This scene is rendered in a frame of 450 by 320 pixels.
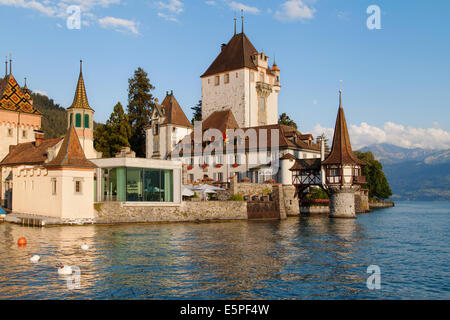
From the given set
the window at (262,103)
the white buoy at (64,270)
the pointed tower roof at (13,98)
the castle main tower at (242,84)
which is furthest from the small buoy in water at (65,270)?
the window at (262,103)

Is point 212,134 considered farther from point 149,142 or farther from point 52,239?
point 52,239

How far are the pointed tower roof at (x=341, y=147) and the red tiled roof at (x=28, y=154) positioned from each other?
3153 centimetres

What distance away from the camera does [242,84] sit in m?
73.1

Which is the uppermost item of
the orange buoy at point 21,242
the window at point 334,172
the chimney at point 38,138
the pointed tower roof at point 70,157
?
the chimney at point 38,138

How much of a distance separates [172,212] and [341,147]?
23.1 m

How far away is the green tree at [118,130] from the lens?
232 ft

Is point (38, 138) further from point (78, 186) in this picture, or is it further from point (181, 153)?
point (181, 153)

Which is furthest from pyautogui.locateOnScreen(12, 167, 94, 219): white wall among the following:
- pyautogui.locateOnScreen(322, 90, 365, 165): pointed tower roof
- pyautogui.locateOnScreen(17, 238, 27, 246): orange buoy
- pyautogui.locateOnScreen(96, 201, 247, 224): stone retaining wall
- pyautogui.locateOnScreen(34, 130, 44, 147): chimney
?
pyautogui.locateOnScreen(322, 90, 365, 165): pointed tower roof

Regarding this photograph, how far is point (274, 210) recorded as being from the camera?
5328 cm

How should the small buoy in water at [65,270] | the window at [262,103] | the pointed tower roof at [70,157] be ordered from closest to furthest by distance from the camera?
the small buoy in water at [65,270]
the pointed tower roof at [70,157]
the window at [262,103]

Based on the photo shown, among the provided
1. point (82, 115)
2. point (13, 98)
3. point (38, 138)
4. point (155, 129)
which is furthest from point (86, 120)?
point (155, 129)

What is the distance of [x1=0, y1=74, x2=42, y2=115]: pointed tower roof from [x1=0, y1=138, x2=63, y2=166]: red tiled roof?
565cm

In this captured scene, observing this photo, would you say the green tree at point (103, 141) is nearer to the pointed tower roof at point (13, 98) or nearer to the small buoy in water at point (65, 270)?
the pointed tower roof at point (13, 98)

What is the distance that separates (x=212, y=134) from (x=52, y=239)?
4287 cm
